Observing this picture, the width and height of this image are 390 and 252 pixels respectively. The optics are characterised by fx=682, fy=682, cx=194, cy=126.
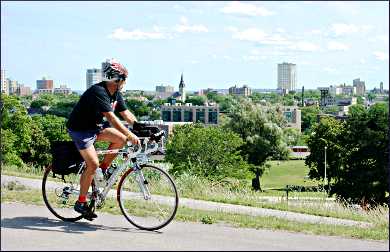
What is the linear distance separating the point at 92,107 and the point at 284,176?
85642mm

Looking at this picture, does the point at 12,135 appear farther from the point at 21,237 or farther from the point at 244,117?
the point at 21,237

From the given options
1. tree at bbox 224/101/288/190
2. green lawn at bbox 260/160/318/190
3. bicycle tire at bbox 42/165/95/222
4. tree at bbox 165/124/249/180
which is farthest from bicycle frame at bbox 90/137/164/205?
green lawn at bbox 260/160/318/190

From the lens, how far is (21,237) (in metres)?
6.63

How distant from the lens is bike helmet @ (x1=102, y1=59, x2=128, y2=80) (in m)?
7.25

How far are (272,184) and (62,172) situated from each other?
7590cm

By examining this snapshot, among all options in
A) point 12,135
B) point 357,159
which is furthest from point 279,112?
point 12,135

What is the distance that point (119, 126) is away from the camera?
7215mm

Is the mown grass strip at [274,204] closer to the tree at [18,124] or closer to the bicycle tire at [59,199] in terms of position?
the bicycle tire at [59,199]

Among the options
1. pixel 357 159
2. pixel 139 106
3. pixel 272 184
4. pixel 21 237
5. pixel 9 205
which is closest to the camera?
pixel 21 237

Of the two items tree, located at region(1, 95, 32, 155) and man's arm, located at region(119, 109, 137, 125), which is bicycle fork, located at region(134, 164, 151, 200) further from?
tree, located at region(1, 95, 32, 155)

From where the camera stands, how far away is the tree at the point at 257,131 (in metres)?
69.4

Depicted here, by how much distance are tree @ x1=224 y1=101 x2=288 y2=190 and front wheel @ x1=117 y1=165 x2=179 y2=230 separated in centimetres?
6142

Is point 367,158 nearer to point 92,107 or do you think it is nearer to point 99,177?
point 99,177

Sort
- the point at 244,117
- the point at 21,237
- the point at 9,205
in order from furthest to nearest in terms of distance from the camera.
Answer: the point at 244,117, the point at 9,205, the point at 21,237
